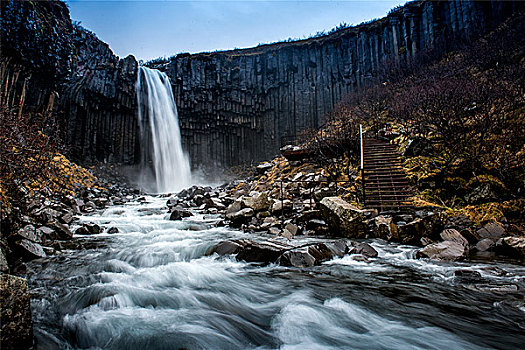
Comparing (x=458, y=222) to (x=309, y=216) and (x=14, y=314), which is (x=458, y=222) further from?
(x=14, y=314)

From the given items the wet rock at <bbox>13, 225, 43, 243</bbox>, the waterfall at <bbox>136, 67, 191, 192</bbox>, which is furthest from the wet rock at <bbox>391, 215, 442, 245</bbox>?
the waterfall at <bbox>136, 67, 191, 192</bbox>

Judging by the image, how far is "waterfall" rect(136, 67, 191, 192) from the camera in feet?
76.8

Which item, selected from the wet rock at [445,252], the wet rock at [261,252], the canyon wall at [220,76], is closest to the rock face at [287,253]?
the wet rock at [261,252]

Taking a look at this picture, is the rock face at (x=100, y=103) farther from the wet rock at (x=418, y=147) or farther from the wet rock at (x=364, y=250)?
the wet rock at (x=364, y=250)

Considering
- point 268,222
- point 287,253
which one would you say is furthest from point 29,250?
point 268,222

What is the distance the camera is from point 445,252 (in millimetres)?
4180

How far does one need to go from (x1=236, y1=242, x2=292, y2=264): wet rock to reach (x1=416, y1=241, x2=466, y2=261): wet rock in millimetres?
2411

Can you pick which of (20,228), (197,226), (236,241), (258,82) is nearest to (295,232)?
(236,241)

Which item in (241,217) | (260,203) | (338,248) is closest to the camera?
(338,248)

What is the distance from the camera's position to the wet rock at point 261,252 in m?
4.30

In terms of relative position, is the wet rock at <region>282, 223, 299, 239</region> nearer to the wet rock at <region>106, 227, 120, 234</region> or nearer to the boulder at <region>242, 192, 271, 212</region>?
the boulder at <region>242, 192, 271, 212</region>

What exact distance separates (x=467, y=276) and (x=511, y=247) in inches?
70.7

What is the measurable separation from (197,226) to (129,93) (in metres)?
19.9

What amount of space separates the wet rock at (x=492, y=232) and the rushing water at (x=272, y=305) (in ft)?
3.89
